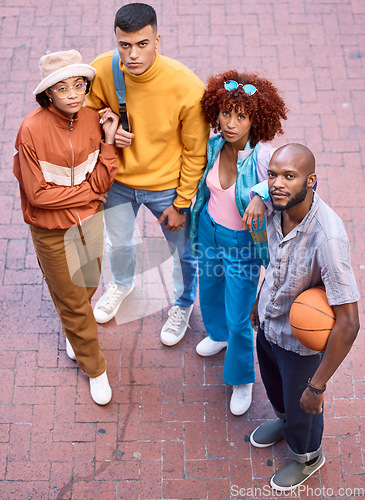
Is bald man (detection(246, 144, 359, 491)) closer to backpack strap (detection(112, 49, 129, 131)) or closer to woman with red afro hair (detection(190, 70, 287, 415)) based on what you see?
woman with red afro hair (detection(190, 70, 287, 415))

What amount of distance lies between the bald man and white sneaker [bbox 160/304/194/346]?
3.47 ft

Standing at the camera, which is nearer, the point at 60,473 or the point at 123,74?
the point at 123,74

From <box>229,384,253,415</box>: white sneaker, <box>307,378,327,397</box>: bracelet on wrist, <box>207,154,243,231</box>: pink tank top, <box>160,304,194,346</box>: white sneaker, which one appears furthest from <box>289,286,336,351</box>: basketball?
<box>160,304,194,346</box>: white sneaker

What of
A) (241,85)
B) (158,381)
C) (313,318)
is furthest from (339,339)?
(158,381)

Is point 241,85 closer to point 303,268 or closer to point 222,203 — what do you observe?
point 222,203

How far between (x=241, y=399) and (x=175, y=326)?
0.82 meters

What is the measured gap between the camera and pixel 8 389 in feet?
15.5

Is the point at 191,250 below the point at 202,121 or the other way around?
below

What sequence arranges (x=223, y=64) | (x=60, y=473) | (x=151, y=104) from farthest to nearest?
(x=223, y=64), (x=60, y=473), (x=151, y=104)

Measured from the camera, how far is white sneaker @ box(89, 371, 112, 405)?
4621mm

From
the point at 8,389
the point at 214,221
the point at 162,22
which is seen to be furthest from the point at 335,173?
the point at 8,389

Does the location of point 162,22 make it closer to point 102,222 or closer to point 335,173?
point 335,173

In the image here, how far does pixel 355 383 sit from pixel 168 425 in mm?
1472

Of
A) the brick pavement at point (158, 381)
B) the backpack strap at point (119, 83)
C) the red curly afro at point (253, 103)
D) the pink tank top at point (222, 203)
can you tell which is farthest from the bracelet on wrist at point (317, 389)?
the backpack strap at point (119, 83)
